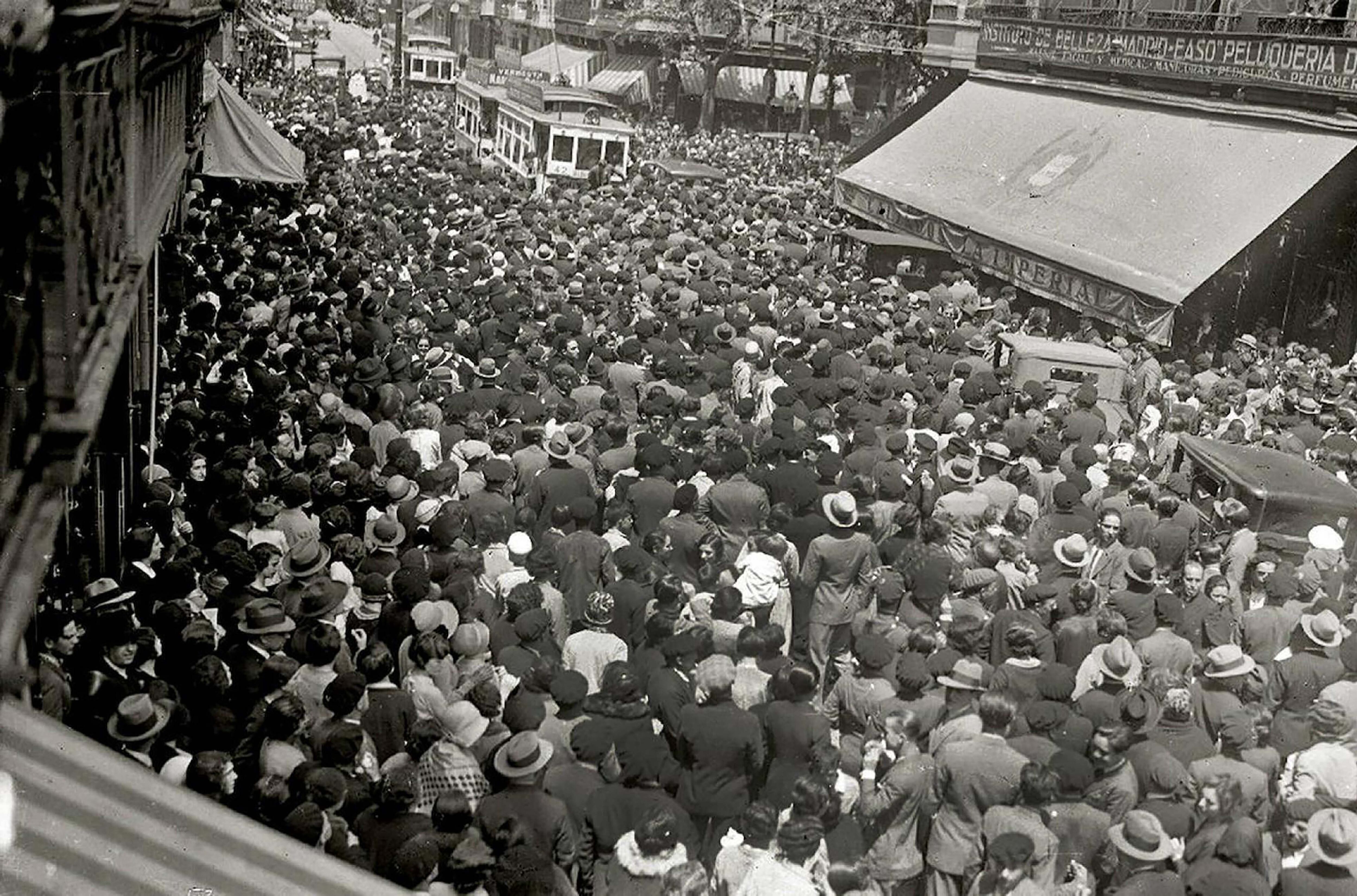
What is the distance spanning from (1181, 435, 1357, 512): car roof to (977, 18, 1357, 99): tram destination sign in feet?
30.1

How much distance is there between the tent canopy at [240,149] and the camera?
706 inches

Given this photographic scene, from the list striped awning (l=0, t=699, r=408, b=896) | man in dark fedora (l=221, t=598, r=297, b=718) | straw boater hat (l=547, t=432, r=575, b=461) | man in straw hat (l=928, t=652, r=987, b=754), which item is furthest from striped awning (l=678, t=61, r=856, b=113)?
striped awning (l=0, t=699, r=408, b=896)

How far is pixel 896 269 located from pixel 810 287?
23.3 ft

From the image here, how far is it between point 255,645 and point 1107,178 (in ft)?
60.2

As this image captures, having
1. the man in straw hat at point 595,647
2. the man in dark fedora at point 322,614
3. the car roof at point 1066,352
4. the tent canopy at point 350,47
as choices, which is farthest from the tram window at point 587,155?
the tent canopy at point 350,47

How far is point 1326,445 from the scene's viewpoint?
11.3m

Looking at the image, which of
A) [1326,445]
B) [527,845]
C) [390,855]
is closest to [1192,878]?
Result: [527,845]

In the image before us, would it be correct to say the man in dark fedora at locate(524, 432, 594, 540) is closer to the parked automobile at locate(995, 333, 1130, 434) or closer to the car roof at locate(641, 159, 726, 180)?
the parked automobile at locate(995, 333, 1130, 434)

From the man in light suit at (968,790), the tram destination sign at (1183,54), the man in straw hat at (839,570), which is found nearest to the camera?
the man in light suit at (968,790)

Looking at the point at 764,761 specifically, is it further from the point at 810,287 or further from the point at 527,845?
the point at 810,287

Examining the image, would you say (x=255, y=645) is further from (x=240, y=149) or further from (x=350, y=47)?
(x=350, y=47)

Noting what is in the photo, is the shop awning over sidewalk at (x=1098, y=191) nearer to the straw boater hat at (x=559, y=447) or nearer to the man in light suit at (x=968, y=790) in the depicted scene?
the straw boater hat at (x=559, y=447)

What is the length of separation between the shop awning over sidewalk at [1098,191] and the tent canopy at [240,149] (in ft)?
36.2

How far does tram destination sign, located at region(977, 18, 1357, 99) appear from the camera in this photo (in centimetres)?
1780
